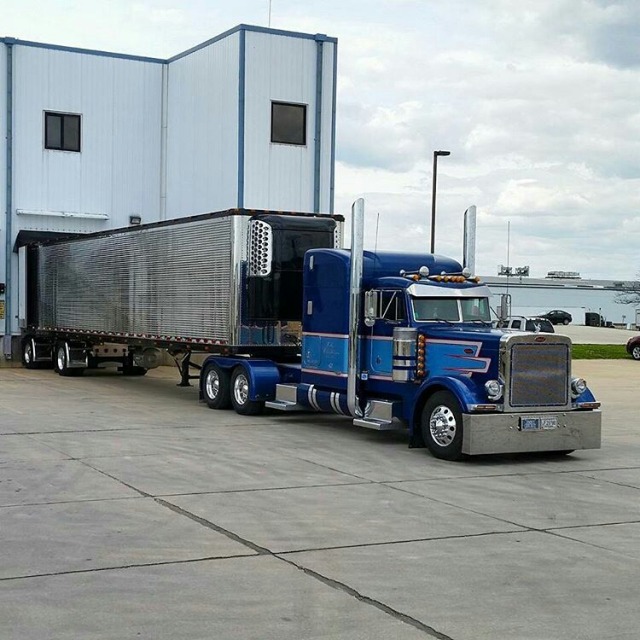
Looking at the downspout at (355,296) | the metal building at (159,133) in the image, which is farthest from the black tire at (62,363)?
the downspout at (355,296)

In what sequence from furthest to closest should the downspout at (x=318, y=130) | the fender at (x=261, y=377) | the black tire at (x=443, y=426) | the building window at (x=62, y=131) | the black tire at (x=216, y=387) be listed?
the building window at (x=62, y=131), the downspout at (x=318, y=130), the black tire at (x=216, y=387), the fender at (x=261, y=377), the black tire at (x=443, y=426)

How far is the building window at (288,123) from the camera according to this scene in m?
31.1

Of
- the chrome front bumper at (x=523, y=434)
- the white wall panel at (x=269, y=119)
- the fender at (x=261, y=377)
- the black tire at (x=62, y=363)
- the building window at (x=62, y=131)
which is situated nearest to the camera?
the chrome front bumper at (x=523, y=434)

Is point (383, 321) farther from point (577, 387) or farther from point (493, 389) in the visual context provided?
point (577, 387)

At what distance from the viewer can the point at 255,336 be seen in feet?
63.1

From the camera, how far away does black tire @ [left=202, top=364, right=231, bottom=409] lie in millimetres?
19672

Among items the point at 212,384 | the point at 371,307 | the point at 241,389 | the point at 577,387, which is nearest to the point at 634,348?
the point at 212,384

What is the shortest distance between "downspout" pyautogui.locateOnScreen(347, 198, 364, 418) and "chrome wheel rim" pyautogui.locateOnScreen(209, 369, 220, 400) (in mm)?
4341

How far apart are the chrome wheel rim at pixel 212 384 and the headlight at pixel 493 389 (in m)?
7.17

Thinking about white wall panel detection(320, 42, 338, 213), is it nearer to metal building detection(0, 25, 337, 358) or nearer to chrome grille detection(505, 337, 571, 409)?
metal building detection(0, 25, 337, 358)

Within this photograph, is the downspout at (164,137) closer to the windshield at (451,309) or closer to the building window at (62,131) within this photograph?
the building window at (62,131)

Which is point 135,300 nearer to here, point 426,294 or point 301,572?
point 426,294

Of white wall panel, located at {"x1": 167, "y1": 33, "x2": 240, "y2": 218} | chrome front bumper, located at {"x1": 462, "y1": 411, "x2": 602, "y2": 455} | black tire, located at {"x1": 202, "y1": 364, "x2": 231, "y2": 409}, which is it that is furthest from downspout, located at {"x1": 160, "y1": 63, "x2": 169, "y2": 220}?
chrome front bumper, located at {"x1": 462, "y1": 411, "x2": 602, "y2": 455}

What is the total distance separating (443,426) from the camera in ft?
46.3
